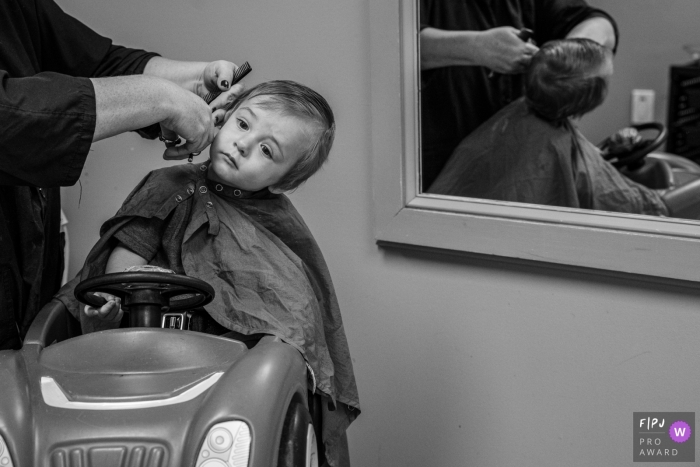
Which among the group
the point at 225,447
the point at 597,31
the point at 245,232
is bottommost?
the point at 225,447

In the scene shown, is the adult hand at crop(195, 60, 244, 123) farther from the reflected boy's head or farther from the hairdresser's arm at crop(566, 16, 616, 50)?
the hairdresser's arm at crop(566, 16, 616, 50)

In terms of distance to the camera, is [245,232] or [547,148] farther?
[547,148]

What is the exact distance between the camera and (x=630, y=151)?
7.28 feet

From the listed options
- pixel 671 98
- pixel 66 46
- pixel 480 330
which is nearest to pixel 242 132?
pixel 66 46

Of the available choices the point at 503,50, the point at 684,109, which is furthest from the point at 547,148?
the point at 684,109

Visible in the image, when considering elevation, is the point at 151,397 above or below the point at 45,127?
below

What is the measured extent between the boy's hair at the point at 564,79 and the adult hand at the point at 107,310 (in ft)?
4.06

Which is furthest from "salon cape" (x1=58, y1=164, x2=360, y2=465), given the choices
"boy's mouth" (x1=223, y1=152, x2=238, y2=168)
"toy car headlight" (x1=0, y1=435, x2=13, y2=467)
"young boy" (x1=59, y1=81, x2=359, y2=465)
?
"toy car headlight" (x1=0, y1=435, x2=13, y2=467)

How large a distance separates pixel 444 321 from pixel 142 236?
97cm

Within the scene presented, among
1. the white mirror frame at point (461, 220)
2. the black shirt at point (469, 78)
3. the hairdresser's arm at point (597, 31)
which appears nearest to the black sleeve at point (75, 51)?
the white mirror frame at point (461, 220)

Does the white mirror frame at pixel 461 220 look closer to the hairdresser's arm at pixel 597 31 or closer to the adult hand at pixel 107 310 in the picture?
the hairdresser's arm at pixel 597 31

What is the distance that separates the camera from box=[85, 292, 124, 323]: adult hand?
156cm

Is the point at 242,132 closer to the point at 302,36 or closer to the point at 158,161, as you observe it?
the point at 302,36

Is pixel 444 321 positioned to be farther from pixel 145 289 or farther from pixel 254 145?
pixel 145 289
